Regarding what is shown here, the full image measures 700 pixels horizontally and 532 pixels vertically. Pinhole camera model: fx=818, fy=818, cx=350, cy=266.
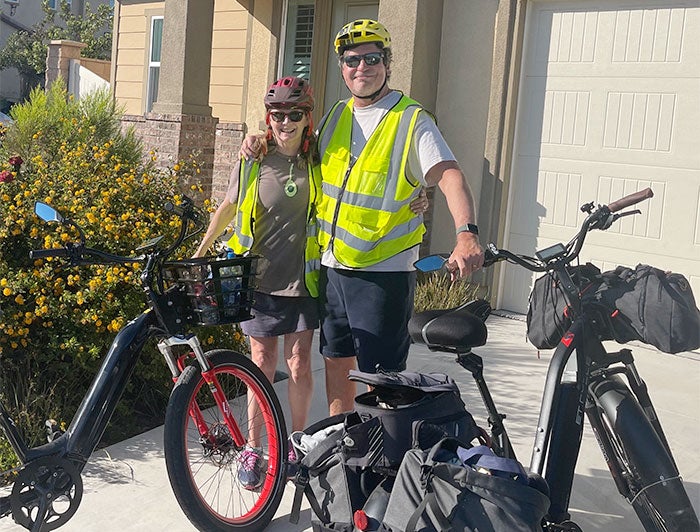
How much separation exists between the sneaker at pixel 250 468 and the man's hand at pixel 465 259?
1.22 m

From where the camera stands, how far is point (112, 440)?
4.30 metres

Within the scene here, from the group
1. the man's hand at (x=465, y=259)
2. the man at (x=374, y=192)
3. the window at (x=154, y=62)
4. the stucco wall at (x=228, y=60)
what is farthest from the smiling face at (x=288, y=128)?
the window at (x=154, y=62)

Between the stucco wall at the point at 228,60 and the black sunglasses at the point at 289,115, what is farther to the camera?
the stucco wall at the point at 228,60

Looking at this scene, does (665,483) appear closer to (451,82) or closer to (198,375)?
(198,375)

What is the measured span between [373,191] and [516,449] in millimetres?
1774

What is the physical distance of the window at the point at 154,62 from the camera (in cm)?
1221

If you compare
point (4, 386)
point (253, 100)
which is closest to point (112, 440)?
point (4, 386)

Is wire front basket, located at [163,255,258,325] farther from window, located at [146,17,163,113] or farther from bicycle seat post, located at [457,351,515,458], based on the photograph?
window, located at [146,17,163,113]

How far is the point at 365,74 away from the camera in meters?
3.45

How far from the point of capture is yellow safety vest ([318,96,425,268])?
340cm

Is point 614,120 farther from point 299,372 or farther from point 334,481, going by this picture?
point 334,481

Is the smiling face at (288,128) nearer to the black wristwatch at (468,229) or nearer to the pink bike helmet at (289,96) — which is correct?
the pink bike helmet at (289,96)

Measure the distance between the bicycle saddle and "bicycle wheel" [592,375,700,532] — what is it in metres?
0.52

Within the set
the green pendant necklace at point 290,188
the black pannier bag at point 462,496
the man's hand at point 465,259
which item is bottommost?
the black pannier bag at point 462,496
